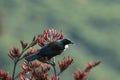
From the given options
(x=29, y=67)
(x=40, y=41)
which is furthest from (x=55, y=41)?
(x=29, y=67)

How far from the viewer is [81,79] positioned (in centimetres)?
920

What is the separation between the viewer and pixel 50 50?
1031cm

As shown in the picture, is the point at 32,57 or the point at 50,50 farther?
the point at 50,50

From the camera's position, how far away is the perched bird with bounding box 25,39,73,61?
10.0 metres

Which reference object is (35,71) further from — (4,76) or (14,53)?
(14,53)

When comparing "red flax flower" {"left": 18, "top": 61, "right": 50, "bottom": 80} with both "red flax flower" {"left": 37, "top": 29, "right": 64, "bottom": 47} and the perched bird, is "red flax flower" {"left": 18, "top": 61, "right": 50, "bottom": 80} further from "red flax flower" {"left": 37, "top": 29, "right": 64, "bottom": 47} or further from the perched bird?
"red flax flower" {"left": 37, "top": 29, "right": 64, "bottom": 47}

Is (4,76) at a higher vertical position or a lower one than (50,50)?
lower

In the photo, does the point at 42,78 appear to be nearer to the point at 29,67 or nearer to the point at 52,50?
the point at 29,67

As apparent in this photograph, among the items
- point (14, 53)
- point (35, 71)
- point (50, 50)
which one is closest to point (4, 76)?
point (14, 53)

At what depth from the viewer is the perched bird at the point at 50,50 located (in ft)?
32.8

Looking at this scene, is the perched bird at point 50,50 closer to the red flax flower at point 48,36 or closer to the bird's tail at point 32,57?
the bird's tail at point 32,57

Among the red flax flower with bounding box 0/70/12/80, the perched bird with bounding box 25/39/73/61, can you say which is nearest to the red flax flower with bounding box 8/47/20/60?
the perched bird with bounding box 25/39/73/61

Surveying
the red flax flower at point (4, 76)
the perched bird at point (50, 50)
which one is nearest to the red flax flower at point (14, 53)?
the perched bird at point (50, 50)

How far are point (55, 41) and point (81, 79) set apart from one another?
3.87 feet
